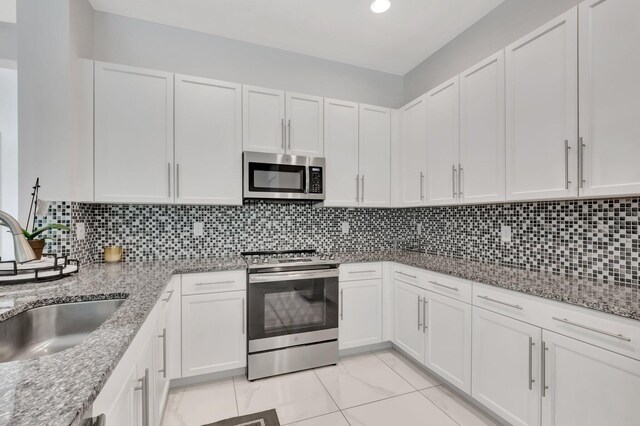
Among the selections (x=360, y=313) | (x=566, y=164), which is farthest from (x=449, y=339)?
(x=566, y=164)

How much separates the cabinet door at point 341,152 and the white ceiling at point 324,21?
1.93ft

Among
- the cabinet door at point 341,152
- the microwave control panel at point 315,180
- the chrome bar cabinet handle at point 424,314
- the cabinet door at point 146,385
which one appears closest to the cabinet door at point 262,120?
the microwave control panel at point 315,180

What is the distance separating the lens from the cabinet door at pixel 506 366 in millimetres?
1559

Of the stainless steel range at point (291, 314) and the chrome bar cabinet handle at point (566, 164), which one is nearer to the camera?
the chrome bar cabinet handle at point (566, 164)

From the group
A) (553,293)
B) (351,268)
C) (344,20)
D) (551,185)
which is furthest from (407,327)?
(344,20)

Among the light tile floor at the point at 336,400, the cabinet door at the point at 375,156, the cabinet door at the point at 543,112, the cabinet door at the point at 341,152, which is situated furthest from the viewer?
the cabinet door at the point at 375,156

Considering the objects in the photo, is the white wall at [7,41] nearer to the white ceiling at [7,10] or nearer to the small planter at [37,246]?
the white ceiling at [7,10]

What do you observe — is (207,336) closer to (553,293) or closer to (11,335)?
(11,335)

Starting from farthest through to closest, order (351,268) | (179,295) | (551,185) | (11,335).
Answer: (351,268)
(179,295)
(551,185)
(11,335)

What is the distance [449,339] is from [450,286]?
1.26 ft

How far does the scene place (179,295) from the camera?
6.98ft

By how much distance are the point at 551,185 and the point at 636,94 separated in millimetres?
539

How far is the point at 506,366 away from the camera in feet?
5.57

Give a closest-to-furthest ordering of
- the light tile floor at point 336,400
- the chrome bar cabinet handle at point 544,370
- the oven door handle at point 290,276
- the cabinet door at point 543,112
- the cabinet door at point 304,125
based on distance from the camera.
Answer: the chrome bar cabinet handle at point 544,370, the cabinet door at point 543,112, the light tile floor at point 336,400, the oven door handle at point 290,276, the cabinet door at point 304,125
